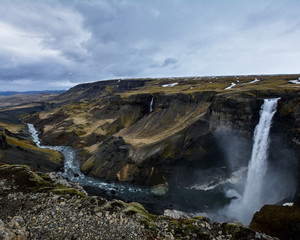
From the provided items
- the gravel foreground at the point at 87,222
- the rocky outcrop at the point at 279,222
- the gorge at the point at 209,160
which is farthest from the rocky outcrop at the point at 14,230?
the gorge at the point at 209,160

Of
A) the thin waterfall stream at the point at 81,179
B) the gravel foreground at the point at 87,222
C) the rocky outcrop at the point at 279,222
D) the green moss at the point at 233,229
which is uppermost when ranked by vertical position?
the gravel foreground at the point at 87,222

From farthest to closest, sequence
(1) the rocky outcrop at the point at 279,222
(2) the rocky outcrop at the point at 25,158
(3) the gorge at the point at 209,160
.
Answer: (2) the rocky outcrop at the point at 25,158 → (3) the gorge at the point at 209,160 → (1) the rocky outcrop at the point at 279,222

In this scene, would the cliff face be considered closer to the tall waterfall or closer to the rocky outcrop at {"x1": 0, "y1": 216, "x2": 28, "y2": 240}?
the tall waterfall

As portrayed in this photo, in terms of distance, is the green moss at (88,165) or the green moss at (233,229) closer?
the green moss at (233,229)

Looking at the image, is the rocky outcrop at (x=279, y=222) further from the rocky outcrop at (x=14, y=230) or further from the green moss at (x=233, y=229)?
the rocky outcrop at (x=14, y=230)

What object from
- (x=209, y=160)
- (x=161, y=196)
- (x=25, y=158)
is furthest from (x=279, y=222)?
(x=25, y=158)

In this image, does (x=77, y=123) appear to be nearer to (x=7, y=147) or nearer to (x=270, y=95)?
(x=7, y=147)

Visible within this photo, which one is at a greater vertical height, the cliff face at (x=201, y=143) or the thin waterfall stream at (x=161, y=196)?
the cliff face at (x=201, y=143)

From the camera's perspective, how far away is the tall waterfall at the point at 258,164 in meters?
32.0

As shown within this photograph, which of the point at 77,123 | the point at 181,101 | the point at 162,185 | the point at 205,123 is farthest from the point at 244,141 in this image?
the point at 77,123

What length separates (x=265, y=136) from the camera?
35.2m

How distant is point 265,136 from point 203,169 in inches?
583

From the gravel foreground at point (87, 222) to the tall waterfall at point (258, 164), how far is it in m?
22.1

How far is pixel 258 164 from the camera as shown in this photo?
35.5 m
